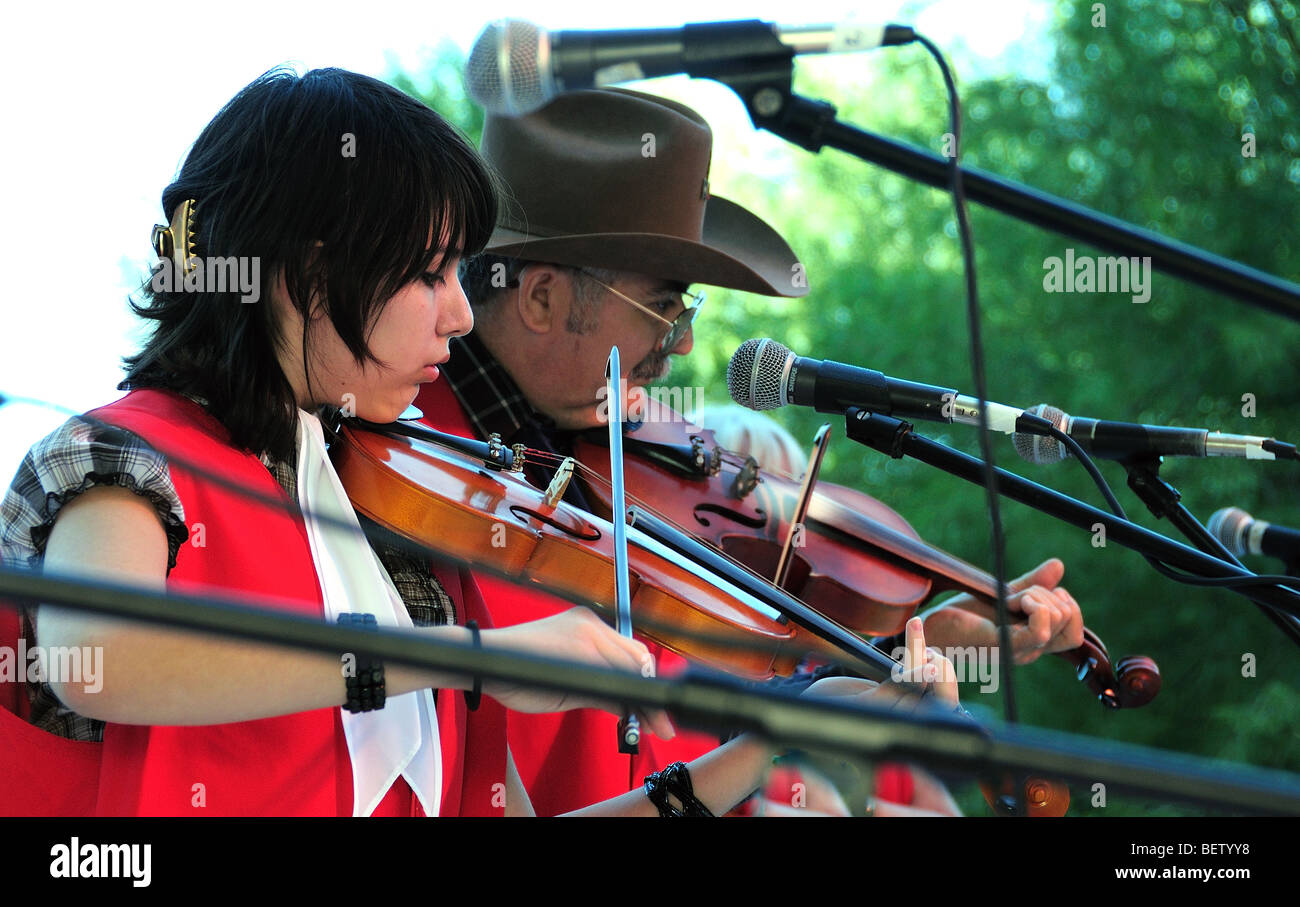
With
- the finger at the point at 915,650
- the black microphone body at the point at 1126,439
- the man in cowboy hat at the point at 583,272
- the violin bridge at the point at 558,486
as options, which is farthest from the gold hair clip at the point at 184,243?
the black microphone body at the point at 1126,439

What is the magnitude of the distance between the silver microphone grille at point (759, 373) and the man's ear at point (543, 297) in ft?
2.21

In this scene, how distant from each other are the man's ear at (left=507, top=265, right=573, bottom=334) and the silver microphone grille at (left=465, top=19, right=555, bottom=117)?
1261 mm

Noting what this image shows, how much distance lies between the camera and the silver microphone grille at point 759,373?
1596 mm

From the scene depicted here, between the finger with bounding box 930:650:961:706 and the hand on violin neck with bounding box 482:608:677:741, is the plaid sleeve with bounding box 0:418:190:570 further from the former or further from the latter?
the finger with bounding box 930:650:961:706

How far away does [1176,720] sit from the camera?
5.47 metres

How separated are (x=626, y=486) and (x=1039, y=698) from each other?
4.04 meters

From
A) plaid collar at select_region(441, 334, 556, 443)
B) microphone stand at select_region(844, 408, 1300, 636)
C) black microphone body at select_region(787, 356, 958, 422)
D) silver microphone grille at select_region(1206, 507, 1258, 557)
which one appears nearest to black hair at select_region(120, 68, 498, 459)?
black microphone body at select_region(787, 356, 958, 422)

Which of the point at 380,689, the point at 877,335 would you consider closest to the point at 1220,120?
the point at 877,335

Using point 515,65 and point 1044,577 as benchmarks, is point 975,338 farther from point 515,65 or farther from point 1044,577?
point 1044,577

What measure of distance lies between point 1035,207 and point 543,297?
1.24 meters

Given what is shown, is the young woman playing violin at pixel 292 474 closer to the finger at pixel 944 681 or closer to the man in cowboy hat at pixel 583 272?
the finger at pixel 944 681

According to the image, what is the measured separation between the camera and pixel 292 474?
148 centimetres

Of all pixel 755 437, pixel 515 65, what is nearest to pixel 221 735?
pixel 515 65

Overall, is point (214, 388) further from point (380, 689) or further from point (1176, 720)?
point (1176, 720)
